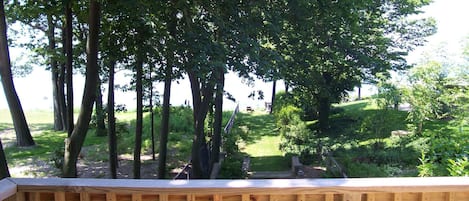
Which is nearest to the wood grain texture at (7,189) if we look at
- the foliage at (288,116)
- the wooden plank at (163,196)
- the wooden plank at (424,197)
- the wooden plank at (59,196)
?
the wooden plank at (59,196)

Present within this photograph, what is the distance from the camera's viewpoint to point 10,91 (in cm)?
Answer: 906

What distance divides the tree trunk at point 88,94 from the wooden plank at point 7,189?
3.32 meters

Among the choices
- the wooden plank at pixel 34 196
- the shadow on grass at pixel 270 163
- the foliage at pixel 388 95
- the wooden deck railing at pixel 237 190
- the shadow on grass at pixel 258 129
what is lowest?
the shadow on grass at pixel 270 163

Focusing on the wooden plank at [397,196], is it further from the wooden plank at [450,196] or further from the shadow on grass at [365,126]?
the shadow on grass at [365,126]

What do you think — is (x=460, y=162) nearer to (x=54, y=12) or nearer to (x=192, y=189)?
(x=192, y=189)

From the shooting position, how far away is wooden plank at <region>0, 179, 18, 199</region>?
5.95ft

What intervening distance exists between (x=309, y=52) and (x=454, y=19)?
806 cm

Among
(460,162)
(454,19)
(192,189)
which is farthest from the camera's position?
(454,19)

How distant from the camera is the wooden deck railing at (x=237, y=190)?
190cm

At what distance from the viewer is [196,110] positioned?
29.4 ft

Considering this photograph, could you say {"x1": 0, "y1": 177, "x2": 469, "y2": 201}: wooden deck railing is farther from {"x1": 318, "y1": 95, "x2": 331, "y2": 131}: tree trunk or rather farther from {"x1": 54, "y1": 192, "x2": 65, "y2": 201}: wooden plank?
{"x1": 318, "y1": 95, "x2": 331, "y2": 131}: tree trunk

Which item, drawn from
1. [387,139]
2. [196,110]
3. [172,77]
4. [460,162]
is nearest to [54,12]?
[172,77]

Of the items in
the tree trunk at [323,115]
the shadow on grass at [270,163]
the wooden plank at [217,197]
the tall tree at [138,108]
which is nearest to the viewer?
the wooden plank at [217,197]

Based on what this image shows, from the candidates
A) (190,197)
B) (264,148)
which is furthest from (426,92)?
(190,197)
